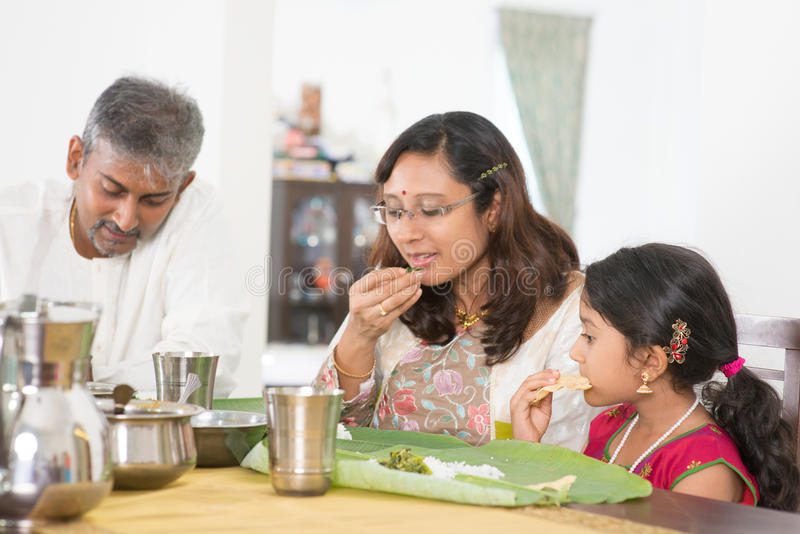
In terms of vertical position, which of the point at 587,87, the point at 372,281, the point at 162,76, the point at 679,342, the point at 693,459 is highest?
the point at 587,87

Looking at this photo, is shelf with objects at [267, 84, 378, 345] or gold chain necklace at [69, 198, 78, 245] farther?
shelf with objects at [267, 84, 378, 345]

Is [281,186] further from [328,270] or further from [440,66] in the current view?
[440,66]

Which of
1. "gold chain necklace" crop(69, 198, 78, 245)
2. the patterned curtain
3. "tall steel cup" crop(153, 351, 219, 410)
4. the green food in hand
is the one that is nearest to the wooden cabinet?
the patterned curtain

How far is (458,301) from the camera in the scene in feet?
7.91

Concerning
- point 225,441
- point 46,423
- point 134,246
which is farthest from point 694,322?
point 134,246

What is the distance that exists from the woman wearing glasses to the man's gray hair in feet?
2.03

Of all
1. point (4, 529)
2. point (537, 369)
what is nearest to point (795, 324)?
point (537, 369)

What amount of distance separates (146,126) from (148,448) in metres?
1.51

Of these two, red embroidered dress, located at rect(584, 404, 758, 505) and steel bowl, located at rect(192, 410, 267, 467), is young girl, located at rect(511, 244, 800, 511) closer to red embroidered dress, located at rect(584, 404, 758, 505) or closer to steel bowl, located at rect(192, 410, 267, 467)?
red embroidered dress, located at rect(584, 404, 758, 505)

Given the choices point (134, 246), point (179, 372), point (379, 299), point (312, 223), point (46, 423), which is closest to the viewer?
point (46, 423)

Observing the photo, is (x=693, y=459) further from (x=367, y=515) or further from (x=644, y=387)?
(x=367, y=515)

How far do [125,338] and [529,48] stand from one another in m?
5.81

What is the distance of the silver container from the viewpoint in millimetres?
1282

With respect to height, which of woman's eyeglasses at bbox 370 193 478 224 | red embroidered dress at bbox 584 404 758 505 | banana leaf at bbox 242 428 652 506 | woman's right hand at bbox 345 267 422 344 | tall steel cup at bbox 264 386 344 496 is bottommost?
red embroidered dress at bbox 584 404 758 505
